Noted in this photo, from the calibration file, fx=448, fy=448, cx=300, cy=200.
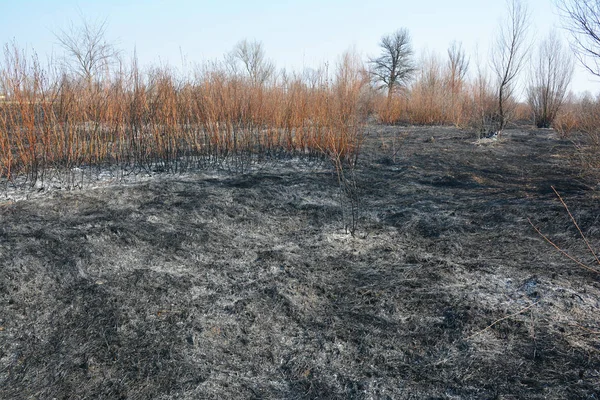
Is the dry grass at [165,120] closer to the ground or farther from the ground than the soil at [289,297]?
farther from the ground

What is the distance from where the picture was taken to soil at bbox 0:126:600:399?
6.64 ft

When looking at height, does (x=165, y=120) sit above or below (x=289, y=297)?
above

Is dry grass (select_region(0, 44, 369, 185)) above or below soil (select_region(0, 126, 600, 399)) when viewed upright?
above

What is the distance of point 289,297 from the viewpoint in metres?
2.76

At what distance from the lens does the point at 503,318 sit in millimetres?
2357

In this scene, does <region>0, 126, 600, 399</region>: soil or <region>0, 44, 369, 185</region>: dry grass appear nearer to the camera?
<region>0, 126, 600, 399</region>: soil

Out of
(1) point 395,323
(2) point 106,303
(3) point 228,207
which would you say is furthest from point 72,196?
(1) point 395,323

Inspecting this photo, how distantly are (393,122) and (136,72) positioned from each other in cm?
1204

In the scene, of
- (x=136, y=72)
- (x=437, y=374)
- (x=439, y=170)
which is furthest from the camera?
(x=439, y=170)

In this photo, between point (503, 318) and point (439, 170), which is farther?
point (439, 170)

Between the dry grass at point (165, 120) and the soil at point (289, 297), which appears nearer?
the soil at point (289, 297)

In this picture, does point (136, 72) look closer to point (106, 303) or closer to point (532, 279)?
point (106, 303)

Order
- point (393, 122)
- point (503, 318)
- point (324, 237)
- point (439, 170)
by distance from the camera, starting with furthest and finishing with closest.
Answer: point (393, 122), point (439, 170), point (324, 237), point (503, 318)

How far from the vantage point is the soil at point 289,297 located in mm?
2025
